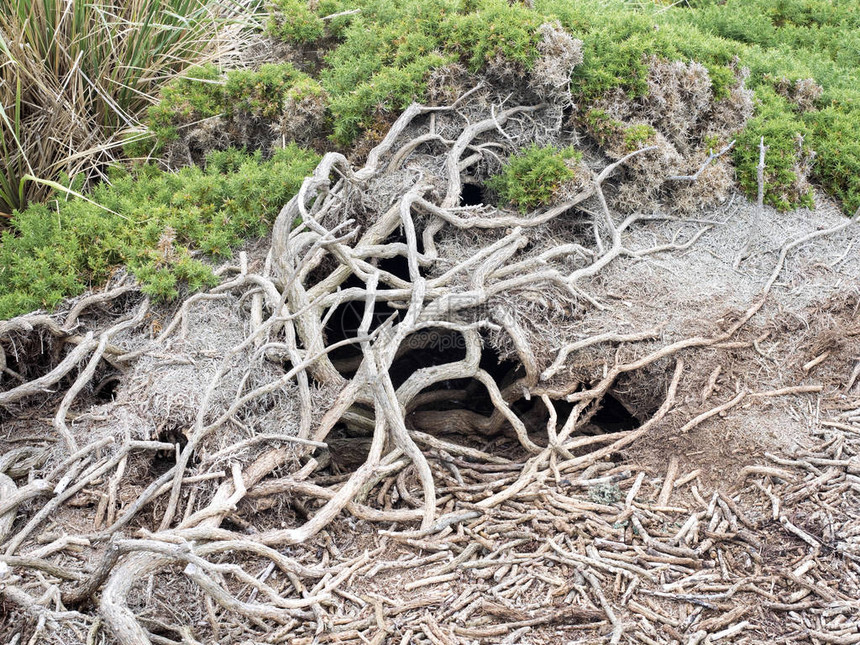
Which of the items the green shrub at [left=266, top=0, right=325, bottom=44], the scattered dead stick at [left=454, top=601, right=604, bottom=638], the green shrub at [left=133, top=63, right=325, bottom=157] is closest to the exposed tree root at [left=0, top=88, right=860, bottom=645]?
the scattered dead stick at [left=454, top=601, right=604, bottom=638]

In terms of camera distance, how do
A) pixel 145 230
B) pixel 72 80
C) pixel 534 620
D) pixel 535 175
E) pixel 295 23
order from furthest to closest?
1. pixel 295 23
2. pixel 72 80
3. pixel 535 175
4. pixel 145 230
5. pixel 534 620

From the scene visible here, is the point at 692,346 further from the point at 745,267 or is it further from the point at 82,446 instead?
the point at 82,446

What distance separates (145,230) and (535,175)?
2033 mm

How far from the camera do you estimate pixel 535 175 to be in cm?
417

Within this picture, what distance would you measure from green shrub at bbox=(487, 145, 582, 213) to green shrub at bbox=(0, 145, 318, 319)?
3.63 feet

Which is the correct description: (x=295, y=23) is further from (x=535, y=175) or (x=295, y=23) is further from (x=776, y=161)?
(x=776, y=161)

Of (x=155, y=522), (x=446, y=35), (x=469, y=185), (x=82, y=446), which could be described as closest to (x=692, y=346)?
(x=469, y=185)

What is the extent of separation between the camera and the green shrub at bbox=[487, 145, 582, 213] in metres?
4.16

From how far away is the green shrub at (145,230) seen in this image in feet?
12.4

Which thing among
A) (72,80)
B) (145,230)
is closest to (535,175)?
(145,230)

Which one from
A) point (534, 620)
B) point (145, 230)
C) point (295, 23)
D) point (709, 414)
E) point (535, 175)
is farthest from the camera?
point (295, 23)

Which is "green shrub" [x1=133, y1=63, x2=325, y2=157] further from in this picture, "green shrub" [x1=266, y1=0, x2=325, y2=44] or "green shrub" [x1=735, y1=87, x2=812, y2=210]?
"green shrub" [x1=735, y1=87, x2=812, y2=210]

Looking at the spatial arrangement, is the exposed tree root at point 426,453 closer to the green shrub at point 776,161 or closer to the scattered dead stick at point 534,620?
the scattered dead stick at point 534,620

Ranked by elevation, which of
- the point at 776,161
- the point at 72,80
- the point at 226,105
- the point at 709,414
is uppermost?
the point at 72,80
